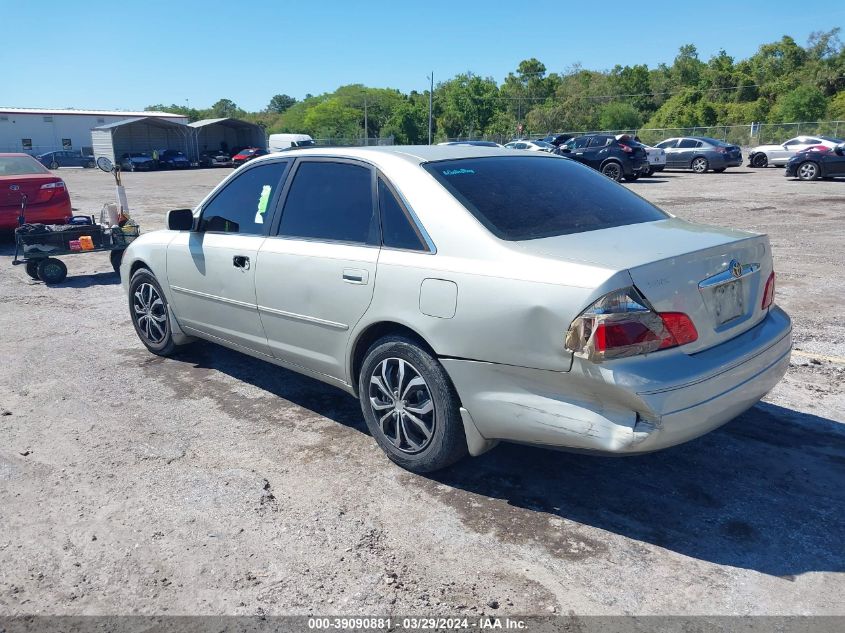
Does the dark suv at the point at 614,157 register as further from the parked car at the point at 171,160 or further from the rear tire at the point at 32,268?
the parked car at the point at 171,160

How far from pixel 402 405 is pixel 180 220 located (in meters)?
2.48

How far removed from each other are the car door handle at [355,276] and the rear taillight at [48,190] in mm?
9102

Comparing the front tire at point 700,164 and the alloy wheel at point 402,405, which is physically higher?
the front tire at point 700,164

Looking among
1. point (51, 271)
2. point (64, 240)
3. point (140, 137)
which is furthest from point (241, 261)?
point (140, 137)

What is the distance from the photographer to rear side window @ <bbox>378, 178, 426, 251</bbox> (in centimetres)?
363

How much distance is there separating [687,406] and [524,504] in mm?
987

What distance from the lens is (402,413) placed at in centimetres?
370

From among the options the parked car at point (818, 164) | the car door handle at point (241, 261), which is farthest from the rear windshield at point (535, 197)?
the parked car at point (818, 164)

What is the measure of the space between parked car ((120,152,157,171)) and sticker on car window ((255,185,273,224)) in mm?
45498

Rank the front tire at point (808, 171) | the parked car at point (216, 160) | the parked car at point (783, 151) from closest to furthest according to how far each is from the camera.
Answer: the front tire at point (808, 171)
the parked car at point (783, 151)
the parked car at point (216, 160)

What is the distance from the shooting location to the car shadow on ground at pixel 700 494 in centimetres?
309

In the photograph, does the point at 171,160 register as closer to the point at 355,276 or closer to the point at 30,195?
the point at 30,195

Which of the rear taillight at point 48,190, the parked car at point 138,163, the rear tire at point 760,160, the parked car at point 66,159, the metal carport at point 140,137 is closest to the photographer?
the rear taillight at point 48,190

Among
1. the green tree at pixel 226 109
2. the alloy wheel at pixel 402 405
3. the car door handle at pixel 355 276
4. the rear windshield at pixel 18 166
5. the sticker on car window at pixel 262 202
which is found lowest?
the alloy wheel at pixel 402 405
